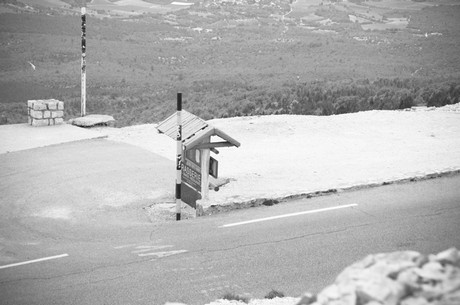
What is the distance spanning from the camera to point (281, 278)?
8797 millimetres

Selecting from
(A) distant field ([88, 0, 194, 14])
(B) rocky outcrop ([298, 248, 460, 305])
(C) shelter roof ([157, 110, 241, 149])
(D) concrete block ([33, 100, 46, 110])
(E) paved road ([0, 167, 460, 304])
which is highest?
(A) distant field ([88, 0, 194, 14])

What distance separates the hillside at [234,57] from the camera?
32031 millimetres

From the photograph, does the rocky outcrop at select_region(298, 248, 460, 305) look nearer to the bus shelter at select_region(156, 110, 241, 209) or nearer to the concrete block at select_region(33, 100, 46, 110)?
the bus shelter at select_region(156, 110, 241, 209)

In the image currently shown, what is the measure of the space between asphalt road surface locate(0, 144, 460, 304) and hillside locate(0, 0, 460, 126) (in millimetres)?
14013

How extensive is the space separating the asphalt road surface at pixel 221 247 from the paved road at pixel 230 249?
0.05 feet

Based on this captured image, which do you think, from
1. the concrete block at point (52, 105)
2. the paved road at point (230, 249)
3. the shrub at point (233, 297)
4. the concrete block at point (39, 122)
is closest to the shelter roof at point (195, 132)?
the paved road at point (230, 249)

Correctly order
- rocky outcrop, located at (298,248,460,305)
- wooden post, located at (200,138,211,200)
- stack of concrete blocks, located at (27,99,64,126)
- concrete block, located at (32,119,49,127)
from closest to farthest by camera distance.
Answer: rocky outcrop, located at (298,248,460,305)
wooden post, located at (200,138,211,200)
stack of concrete blocks, located at (27,99,64,126)
concrete block, located at (32,119,49,127)

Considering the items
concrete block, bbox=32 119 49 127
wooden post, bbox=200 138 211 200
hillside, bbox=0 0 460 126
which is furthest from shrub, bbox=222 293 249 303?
hillside, bbox=0 0 460 126

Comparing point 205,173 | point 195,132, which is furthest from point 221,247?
point 195,132

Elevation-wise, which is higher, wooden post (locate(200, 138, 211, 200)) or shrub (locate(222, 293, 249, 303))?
wooden post (locate(200, 138, 211, 200))

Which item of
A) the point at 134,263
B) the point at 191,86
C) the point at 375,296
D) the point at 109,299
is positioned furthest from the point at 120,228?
the point at 191,86

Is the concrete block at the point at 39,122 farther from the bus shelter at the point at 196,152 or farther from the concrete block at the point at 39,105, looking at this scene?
the bus shelter at the point at 196,152

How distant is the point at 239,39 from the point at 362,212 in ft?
194

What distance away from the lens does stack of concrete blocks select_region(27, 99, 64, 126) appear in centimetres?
2123
